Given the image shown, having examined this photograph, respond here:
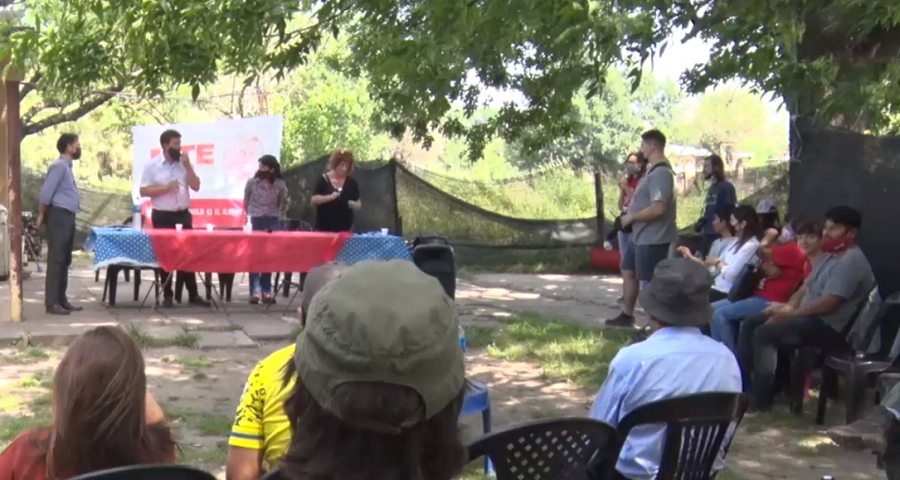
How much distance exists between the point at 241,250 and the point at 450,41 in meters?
5.09

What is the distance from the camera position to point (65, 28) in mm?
5973

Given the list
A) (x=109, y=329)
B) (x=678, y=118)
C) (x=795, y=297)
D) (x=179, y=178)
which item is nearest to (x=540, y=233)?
(x=179, y=178)

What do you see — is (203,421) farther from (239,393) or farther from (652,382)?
(652,382)

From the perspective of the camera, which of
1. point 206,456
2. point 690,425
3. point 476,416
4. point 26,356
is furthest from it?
point 26,356

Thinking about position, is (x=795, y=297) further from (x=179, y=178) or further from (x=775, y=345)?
A: (x=179, y=178)

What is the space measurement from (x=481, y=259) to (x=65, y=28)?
10823 mm

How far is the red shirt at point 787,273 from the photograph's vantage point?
6781 mm

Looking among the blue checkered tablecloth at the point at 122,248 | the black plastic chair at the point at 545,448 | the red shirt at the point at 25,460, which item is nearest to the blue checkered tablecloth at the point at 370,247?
the blue checkered tablecloth at the point at 122,248

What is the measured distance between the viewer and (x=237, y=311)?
1026cm

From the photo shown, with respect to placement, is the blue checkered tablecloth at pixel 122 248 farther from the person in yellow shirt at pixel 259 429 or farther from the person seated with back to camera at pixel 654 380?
the person in yellow shirt at pixel 259 429

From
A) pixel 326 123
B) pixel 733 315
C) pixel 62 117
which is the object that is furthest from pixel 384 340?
pixel 326 123

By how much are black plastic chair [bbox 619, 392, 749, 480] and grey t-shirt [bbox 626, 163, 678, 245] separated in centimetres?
490

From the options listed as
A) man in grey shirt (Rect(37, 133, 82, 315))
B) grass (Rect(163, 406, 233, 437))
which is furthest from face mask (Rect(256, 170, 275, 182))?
grass (Rect(163, 406, 233, 437))

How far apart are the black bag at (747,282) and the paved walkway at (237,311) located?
302 cm
